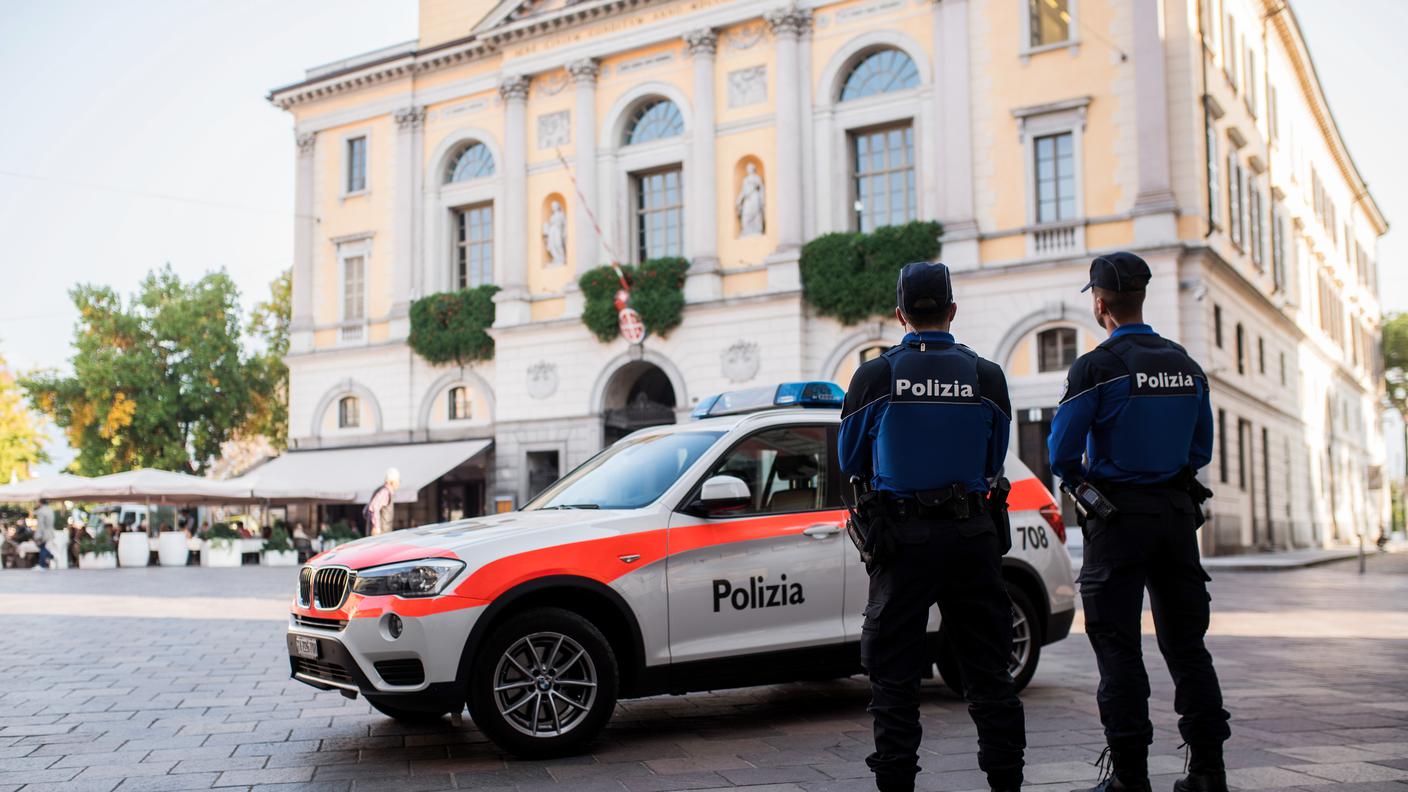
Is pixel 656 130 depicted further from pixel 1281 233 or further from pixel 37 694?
pixel 37 694

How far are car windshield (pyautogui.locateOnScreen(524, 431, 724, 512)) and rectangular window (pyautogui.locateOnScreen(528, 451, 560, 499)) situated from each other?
25.8 m

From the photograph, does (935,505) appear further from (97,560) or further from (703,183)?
(97,560)

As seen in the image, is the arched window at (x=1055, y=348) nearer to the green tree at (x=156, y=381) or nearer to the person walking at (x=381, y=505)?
the person walking at (x=381, y=505)

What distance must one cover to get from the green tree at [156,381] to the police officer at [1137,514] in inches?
1829

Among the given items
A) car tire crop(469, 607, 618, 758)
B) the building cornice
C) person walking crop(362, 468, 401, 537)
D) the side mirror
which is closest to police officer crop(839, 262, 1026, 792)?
the side mirror

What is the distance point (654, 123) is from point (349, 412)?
43.6ft

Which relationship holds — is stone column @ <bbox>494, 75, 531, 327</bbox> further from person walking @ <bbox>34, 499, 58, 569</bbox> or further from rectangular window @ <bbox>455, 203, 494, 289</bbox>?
person walking @ <bbox>34, 499, 58, 569</bbox>

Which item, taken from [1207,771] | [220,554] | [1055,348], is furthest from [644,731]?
[220,554]

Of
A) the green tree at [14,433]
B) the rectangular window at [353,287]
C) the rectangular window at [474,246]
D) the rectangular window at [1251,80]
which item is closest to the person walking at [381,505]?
the rectangular window at [474,246]

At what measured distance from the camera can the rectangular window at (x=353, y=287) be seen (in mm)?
37406

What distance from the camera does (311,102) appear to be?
38469 millimetres

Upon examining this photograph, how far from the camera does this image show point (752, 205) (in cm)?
3044

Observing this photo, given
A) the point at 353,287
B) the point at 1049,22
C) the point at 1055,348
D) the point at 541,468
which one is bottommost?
the point at 541,468

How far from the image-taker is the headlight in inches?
232
